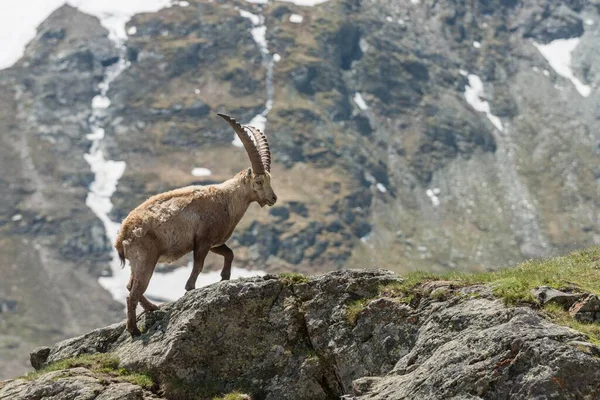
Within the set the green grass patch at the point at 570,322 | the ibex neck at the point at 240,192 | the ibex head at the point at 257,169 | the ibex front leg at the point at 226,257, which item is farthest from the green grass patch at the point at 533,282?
the ibex neck at the point at 240,192

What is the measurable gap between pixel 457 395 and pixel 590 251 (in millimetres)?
11286

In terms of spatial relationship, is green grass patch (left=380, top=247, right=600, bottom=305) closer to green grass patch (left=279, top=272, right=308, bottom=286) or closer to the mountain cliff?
the mountain cliff

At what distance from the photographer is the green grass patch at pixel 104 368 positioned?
818 inches

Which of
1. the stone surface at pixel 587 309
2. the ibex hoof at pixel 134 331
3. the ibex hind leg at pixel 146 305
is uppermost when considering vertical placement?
the stone surface at pixel 587 309

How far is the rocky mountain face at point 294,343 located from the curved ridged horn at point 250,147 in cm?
467

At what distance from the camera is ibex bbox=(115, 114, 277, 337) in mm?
23312

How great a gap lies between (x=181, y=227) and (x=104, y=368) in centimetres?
445

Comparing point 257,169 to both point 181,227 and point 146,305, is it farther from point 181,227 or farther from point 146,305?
point 146,305

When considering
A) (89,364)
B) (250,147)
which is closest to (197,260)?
(250,147)

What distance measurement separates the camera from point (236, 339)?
2100cm

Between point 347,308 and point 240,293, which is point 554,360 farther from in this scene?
point 240,293

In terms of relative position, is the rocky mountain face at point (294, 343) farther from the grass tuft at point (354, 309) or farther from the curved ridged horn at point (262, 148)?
the curved ridged horn at point (262, 148)

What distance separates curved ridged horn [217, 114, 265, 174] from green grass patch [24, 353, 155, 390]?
6.94 m

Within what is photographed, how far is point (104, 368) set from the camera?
2158 centimetres
